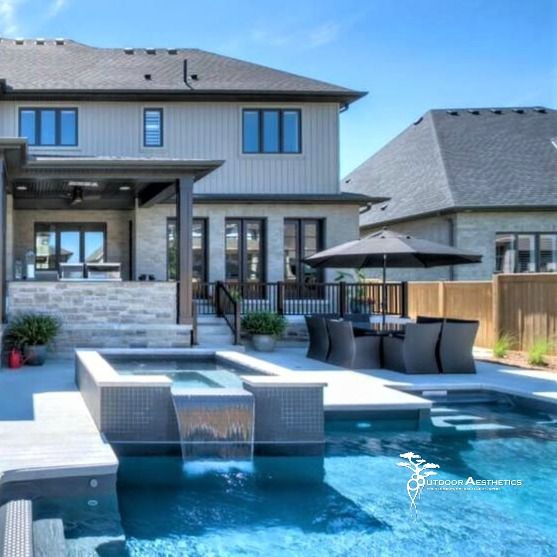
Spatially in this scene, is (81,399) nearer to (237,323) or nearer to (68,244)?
(237,323)

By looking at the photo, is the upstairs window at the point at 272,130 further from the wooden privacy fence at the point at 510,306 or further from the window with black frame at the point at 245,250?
the wooden privacy fence at the point at 510,306

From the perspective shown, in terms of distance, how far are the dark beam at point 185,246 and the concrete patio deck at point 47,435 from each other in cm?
428

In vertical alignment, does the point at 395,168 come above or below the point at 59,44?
below

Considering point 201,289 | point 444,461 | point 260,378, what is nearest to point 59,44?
point 201,289

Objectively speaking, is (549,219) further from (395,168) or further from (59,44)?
(59,44)

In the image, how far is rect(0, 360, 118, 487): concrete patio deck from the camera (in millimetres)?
5027

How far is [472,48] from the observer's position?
68.0ft

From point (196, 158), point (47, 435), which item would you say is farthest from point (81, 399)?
point (196, 158)

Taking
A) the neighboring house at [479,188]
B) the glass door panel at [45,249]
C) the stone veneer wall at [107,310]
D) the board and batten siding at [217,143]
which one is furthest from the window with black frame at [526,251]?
the glass door panel at [45,249]

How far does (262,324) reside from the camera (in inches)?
566

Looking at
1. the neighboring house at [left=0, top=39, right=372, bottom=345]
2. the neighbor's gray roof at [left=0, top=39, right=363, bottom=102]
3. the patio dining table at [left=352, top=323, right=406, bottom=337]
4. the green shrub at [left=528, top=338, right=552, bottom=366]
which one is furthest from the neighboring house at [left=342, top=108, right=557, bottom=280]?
the green shrub at [left=528, top=338, right=552, bottom=366]

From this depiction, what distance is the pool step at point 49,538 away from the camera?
12.9 ft

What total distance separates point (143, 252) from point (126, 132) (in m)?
3.40

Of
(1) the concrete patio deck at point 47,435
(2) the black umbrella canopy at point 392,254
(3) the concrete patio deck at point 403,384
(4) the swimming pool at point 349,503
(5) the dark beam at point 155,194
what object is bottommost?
(4) the swimming pool at point 349,503
